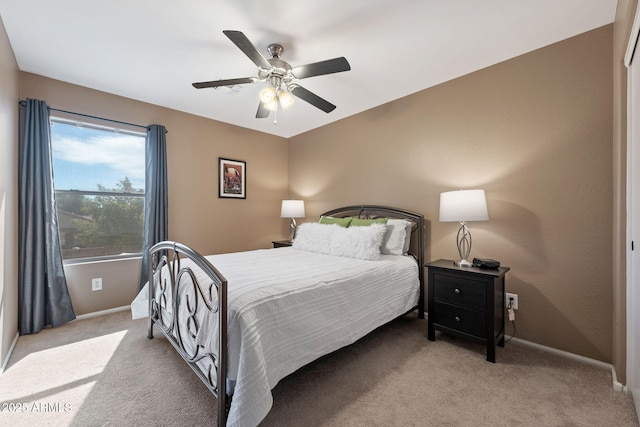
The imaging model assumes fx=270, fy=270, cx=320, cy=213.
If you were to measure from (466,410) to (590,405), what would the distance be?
77cm

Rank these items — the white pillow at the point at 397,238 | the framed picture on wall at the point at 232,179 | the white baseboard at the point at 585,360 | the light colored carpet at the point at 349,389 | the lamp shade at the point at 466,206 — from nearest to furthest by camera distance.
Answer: the light colored carpet at the point at 349,389 < the white baseboard at the point at 585,360 < the lamp shade at the point at 466,206 < the white pillow at the point at 397,238 < the framed picture on wall at the point at 232,179

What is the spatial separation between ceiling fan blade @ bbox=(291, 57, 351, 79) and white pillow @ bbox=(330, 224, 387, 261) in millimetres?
1543

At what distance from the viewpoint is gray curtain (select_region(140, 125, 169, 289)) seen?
10.9 feet

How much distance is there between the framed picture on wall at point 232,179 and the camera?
4.09m

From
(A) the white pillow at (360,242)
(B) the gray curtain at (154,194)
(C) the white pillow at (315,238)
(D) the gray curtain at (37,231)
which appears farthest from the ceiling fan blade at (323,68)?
(D) the gray curtain at (37,231)

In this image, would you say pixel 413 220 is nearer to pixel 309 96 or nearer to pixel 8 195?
pixel 309 96

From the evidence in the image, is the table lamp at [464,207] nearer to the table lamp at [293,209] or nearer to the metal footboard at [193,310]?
the metal footboard at [193,310]

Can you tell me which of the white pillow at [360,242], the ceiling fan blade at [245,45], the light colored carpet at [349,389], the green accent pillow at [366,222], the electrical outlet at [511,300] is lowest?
the light colored carpet at [349,389]

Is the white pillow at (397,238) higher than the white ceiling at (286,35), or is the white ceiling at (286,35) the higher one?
the white ceiling at (286,35)

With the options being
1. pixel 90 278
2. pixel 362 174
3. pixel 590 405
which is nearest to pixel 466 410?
pixel 590 405

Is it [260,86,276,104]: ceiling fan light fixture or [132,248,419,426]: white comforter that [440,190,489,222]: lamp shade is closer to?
[132,248,419,426]: white comforter

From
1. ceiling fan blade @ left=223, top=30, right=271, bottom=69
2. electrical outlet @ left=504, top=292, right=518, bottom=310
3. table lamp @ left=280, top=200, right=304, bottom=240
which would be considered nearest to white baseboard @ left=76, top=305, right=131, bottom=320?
table lamp @ left=280, top=200, right=304, bottom=240

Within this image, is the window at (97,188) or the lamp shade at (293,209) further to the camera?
the lamp shade at (293,209)

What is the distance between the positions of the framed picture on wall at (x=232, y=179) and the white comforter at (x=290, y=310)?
67.0 inches
